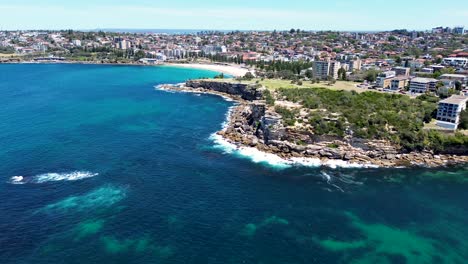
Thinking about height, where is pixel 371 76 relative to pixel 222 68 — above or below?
above

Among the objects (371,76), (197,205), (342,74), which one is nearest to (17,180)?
(197,205)

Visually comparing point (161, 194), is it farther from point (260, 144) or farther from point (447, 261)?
point (447, 261)

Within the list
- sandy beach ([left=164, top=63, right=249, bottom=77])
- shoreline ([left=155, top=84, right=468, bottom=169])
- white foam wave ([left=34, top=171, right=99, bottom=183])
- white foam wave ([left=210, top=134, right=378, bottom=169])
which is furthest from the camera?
sandy beach ([left=164, top=63, right=249, bottom=77])

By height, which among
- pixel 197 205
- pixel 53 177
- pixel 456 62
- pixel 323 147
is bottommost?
pixel 197 205

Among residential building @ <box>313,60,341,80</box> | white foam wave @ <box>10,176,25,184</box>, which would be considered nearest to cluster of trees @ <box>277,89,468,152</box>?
residential building @ <box>313,60,341,80</box>

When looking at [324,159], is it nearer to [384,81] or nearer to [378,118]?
[378,118]

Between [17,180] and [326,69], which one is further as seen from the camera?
[326,69]

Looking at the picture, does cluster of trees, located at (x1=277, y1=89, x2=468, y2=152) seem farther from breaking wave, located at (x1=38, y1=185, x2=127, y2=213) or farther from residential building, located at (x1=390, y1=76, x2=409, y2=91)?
breaking wave, located at (x1=38, y1=185, x2=127, y2=213)

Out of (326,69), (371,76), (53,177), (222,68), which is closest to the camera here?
(53,177)
